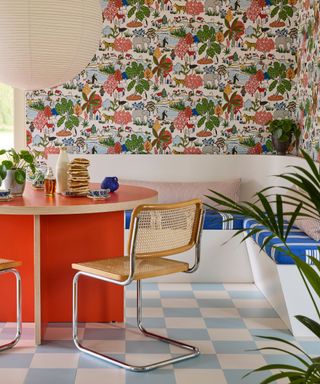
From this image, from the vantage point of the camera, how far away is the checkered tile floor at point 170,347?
10.8 ft

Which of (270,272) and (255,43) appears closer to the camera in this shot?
(270,272)

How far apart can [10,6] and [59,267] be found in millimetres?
1453

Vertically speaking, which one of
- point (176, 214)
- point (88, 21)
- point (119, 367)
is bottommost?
point (119, 367)

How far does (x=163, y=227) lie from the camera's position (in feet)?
11.1

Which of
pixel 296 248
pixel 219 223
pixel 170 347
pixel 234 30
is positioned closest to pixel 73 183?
pixel 170 347

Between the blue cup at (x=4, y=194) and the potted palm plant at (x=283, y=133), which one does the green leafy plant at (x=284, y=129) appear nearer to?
the potted palm plant at (x=283, y=133)

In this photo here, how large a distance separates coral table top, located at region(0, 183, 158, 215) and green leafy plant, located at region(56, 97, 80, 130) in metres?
1.98

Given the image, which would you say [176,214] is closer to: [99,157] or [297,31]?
[99,157]

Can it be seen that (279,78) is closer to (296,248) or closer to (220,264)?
(220,264)

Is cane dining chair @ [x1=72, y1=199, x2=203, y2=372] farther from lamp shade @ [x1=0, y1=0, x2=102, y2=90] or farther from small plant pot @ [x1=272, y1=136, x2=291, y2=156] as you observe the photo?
small plant pot @ [x1=272, y1=136, x2=291, y2=156]

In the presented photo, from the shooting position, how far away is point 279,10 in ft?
19.7

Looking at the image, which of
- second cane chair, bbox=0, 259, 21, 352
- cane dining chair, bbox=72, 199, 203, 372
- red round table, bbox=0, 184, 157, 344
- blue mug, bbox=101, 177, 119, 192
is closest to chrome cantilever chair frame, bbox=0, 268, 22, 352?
second cane chair, bbox=0, 259, 21, 352

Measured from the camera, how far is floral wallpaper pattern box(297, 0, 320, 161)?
544 centimetres

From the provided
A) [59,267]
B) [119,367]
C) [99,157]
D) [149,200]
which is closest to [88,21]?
[149,200]
